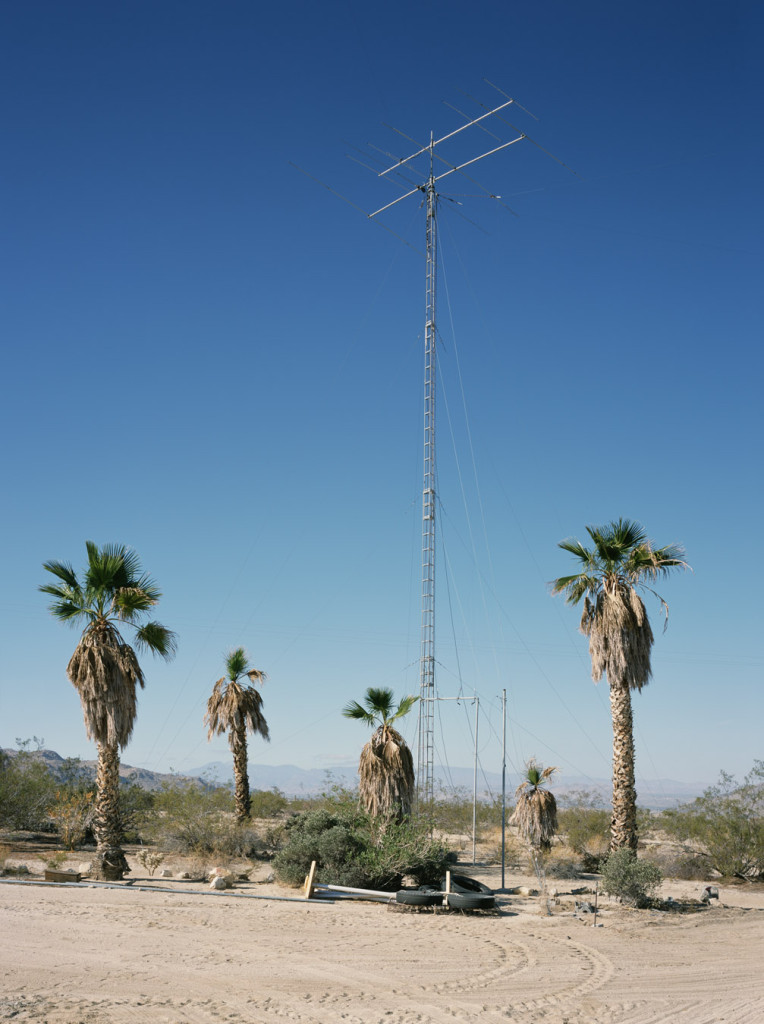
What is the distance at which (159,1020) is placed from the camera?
33.9 feet

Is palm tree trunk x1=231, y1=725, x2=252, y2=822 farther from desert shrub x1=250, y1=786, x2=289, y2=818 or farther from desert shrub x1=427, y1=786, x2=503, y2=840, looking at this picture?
desert shrub x1=427, y1=786, x2=503, y2=840

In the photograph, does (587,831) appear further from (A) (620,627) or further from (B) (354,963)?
(B) (354,963)

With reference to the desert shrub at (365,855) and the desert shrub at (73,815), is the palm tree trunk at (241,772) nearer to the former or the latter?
the desert shrub at (73,815)

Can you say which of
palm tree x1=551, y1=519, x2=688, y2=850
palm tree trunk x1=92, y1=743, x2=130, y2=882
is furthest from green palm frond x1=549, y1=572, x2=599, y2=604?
palm tree trunk x1=92, y1=743, x2=130, y2=882

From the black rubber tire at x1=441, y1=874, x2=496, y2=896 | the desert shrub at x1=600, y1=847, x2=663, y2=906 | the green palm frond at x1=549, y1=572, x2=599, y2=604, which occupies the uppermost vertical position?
the green palm frond at x1=549, y1=572, x2=599, y2=604

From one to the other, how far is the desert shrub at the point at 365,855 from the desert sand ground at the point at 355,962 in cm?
151

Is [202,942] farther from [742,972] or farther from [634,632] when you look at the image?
[634,632]

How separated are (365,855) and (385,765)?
285 centimetres

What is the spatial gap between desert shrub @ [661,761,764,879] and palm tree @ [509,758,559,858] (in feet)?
15.8

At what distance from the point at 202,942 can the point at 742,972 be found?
925 cm

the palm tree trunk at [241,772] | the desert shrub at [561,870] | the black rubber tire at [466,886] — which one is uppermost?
the palm tree trunk at [241,772]

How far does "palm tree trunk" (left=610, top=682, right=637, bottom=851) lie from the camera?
75.2 feet

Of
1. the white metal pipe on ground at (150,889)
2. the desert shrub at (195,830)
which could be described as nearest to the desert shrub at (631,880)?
the white metal pipe on ground at (150,889)

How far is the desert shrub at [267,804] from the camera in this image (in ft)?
133
